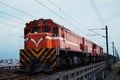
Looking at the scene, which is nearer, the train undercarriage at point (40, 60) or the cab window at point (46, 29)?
the train undercarriage at point (40, 60)

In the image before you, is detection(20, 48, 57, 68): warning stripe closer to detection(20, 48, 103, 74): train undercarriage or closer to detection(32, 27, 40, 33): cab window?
detection(20, 48, 103, 74): train undercarriage

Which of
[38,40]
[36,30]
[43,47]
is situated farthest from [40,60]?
[36,30]

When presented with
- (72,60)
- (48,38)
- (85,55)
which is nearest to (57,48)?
(48,38)

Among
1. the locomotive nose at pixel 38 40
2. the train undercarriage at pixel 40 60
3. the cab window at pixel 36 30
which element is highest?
the cab window at pixel 36 30

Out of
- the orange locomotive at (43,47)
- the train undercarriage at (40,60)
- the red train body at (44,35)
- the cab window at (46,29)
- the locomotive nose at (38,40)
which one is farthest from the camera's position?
the cab window at (46,29)

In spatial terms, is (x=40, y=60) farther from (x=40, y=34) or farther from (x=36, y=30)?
(x=36, y=30)

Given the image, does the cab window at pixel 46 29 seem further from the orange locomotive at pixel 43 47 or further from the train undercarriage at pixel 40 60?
the train undercarriage at pixel 40 60

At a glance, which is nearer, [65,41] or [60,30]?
[60,30]

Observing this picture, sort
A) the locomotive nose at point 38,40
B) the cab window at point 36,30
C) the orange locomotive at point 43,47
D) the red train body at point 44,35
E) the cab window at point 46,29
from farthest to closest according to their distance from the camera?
1. the cab window at point 36,30
2. the cab window at point 46,29
3. the red train body at point 44,35
4. the locomotive nose at point 38,40
5. the orange locomotive at point 43,47

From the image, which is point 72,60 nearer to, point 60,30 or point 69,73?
point 60,30

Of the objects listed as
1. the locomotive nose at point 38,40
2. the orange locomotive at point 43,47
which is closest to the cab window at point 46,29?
the orange locomotive at point 43,47

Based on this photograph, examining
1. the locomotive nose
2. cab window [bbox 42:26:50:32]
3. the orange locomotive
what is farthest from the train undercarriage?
cab window [bbox 42:26:50:32]

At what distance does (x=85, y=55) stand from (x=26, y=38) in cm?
1426

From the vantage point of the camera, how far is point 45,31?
20.4 meters
